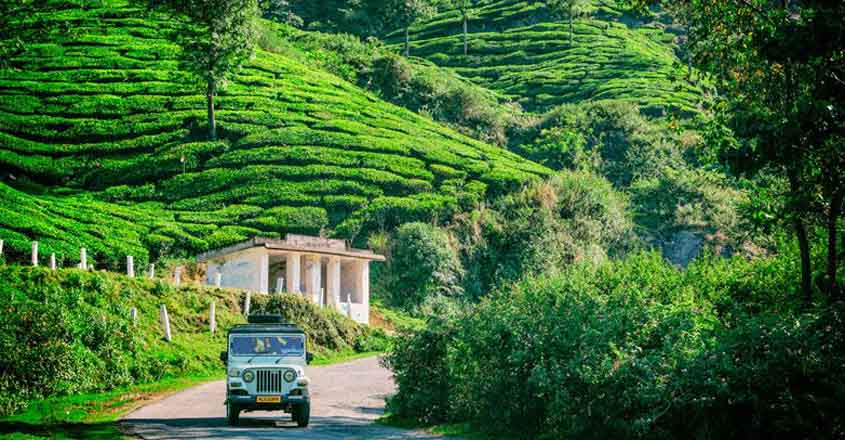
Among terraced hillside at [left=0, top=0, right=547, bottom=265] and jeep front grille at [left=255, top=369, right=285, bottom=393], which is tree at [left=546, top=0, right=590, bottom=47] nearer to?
terraced hillside at [left=0, top=0, right=547, bottom=265]

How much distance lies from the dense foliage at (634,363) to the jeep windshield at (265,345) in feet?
9.34

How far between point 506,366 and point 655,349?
3.61m

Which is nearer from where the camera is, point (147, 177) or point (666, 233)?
point (147, 177)

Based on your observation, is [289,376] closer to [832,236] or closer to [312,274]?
[832,236]

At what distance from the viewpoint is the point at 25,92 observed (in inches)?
3012

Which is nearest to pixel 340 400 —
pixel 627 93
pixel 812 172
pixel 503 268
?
pixel 812 172

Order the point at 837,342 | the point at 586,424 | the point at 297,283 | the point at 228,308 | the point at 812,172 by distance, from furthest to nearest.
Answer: the point at 297,283 < the point at 228,308 < the point at 812,172 < the point at 586,424 < the point at 837,342

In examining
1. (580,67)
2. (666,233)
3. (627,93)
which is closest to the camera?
(666,233)

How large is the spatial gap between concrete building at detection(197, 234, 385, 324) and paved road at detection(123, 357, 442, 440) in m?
12.4

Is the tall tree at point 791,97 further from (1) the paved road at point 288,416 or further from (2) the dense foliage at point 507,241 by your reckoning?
(2) the dense foliage at point 507,241

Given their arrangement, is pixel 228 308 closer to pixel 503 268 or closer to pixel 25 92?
pixel 503 268

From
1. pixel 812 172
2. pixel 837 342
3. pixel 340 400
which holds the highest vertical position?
pixel 812 172

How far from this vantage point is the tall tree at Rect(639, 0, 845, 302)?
16.0m

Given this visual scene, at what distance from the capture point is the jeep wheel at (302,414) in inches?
897
